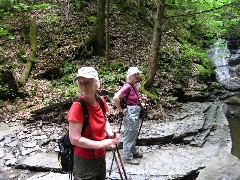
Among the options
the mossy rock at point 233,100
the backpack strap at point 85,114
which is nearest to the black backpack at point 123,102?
the backpack strap at point 85,114

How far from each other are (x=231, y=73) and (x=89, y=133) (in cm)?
1974

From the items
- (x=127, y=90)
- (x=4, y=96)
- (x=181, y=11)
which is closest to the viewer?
(x=127, y=90)

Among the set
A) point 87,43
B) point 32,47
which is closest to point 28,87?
point 32,47

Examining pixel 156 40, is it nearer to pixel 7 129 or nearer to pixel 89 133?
pixel 7 129

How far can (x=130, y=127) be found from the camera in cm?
635

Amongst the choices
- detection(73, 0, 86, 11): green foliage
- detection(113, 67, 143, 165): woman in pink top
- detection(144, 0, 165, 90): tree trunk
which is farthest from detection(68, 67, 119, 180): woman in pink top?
detection(73, 0, 86, 11): green foliage

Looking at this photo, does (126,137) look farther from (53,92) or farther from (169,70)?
(169,70)

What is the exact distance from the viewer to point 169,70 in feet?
46.2

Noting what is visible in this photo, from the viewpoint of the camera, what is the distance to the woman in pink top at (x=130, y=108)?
6012mm

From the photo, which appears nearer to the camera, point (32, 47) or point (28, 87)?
point (28, 87)

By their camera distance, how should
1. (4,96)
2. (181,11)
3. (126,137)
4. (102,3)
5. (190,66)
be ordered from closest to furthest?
(126,137), (4,96), (102,3), (190,66), (181,11)

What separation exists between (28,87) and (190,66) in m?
9.24

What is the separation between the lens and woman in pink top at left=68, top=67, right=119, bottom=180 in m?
2.97

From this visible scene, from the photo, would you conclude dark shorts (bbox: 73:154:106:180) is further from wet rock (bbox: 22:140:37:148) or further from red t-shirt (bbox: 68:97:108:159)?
wet rock (bbox: 22:140:37:148)
